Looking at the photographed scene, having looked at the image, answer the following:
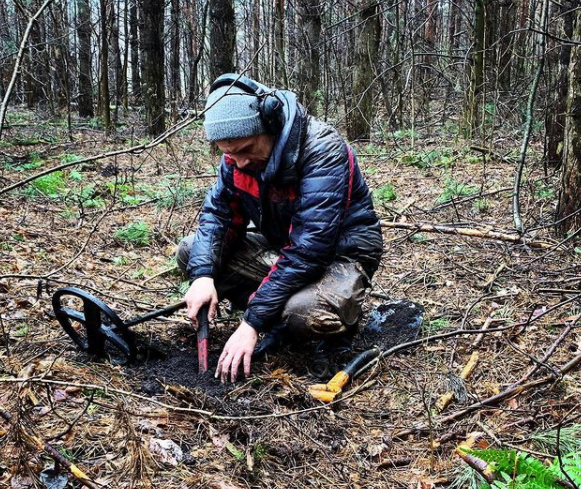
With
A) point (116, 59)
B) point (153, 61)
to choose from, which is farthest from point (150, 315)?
point (116, 59)

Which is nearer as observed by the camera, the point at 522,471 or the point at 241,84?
the point at 522,471

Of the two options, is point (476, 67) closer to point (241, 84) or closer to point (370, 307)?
point (370, 307)

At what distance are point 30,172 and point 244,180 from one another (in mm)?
6133

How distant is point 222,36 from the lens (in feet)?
31.1

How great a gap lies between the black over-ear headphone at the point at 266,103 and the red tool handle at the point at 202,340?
1.09 meters

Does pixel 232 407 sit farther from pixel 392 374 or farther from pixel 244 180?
pixel 244 180

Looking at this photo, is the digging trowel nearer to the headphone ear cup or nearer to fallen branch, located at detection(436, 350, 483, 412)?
fallen branch, located at detection(436, 350, 483, 412)

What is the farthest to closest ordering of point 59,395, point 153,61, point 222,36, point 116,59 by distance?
1. point 116,59
2. point 153,61
3. point 222,36
4. point 59,395

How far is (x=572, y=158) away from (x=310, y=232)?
2.90 m

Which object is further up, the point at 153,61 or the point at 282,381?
the point at 153,61

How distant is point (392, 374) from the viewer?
10.1 feet

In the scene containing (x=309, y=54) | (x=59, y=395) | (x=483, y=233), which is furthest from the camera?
(x=309, y=54)

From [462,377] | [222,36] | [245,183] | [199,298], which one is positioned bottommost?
[462,377]

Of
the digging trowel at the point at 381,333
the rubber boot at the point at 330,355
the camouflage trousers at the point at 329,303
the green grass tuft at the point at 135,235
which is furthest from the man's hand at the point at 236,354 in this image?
the green grass tuft at the point at 135,235
